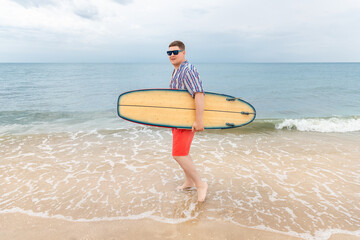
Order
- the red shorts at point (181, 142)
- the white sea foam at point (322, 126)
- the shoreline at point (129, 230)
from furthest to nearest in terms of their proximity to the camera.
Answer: the white sea foam at point (322, 126) → the red shorts at point (181, 142) → the shoreline at point (129, 230)

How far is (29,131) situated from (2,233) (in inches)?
238

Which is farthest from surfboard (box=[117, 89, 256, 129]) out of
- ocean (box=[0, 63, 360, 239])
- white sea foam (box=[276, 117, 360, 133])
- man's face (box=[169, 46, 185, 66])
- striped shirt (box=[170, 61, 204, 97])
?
white sea foam (box=[276, 117, 360, 133])

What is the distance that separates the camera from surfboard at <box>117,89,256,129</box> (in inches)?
119

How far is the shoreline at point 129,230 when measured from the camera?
2.54 m

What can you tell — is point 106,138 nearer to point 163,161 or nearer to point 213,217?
point 163,161

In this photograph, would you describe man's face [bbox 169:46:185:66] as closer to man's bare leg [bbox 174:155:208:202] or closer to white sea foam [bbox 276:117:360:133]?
man's bare leg [bbox 174:155:208:202]

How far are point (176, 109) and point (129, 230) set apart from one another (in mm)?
1588

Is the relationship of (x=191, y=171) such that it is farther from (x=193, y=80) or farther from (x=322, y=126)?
(x=322, y=126)

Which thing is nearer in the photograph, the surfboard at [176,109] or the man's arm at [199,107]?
the man's arm at [199,107]

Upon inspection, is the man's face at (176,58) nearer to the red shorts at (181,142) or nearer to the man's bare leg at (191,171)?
the red shorts at (181,142)

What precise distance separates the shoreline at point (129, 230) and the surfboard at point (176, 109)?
4.09 ft

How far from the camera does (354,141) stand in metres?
6.55

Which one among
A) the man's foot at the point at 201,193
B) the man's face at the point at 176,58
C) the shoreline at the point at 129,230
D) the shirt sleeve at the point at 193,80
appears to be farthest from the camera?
the man's foot at the point at 201,193

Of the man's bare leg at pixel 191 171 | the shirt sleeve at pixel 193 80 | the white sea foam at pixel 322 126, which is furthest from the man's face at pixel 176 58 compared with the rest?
the white sea foam at pixel 322 126
